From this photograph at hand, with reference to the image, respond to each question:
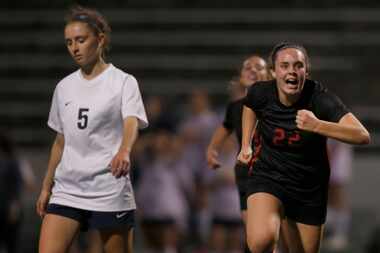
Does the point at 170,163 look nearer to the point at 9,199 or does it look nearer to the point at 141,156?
the point at 141,156

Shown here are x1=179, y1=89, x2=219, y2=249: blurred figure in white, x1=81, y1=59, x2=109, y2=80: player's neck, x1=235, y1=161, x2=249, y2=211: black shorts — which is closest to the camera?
x1=81, y1=59, x2=109, y2=80: player's neck

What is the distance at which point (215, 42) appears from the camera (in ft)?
56.6

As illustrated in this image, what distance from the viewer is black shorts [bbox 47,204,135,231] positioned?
7070 mm

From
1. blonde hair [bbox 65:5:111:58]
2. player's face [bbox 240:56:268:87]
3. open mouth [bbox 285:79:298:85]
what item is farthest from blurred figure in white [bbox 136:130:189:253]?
open mouth [bbox 285:79:298:85]

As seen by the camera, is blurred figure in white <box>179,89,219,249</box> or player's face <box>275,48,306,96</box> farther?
blurred figure in white <box>179,89,219,249</box>

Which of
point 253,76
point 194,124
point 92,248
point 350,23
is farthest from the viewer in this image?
point 350,23

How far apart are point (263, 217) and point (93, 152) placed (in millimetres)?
1105

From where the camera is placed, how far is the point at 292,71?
695 centimetres

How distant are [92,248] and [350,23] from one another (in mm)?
6528

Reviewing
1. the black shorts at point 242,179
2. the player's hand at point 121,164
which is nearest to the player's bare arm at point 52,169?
the player's hand at point 121,164

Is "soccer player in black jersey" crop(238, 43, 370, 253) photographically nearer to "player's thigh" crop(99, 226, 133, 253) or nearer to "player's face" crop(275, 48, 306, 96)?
"player's face" crop(275, 48, 306, 96)

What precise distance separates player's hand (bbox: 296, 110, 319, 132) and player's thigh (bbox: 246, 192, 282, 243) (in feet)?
1.87

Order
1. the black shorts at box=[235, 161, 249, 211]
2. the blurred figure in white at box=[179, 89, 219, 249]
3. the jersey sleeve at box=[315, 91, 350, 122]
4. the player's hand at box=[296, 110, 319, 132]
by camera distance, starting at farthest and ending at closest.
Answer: the blurred figure in white at box=[179, 89, 219, 249] < the black shorts at box=[235, 161, 249, 211] < the jersey sleeve at box=[315, 91, 350, 122] < the player's hand at box=[296, 110, 319, 132]

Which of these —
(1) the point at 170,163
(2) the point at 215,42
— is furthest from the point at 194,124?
(2) the point at 215,42
